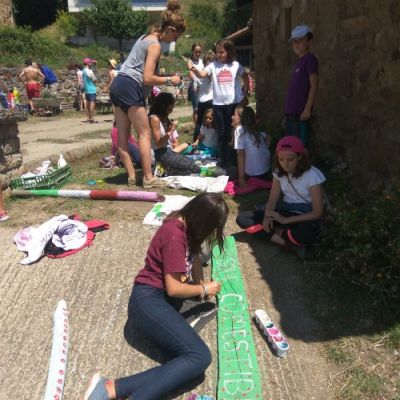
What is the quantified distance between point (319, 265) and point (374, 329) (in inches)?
28.3

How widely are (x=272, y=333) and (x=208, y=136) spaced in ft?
14.9

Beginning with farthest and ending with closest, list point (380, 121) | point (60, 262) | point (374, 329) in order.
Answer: point (380, 121) → point (60, 262) → point (374, 329)

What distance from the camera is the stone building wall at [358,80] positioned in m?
3.71

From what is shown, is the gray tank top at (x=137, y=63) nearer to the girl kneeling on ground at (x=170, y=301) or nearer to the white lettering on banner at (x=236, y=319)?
the girl kneeling on ground at (x=170, y=301)

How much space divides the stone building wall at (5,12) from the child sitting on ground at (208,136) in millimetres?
27089

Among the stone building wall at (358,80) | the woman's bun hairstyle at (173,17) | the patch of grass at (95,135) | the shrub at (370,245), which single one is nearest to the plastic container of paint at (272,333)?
the shrub at (370,245)

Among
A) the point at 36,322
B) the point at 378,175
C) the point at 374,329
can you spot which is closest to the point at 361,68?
the point at 378,175

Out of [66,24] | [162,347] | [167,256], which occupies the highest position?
[66,24]

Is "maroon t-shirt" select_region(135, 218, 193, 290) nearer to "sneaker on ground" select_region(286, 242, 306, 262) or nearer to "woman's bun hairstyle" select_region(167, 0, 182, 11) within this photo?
"sneaker on ground" select_region(286, 242, 306, 262)

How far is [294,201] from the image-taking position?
3590 mm

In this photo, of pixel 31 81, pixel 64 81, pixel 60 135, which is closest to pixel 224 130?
pixel 60 135

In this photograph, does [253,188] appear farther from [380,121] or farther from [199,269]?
[199,269]

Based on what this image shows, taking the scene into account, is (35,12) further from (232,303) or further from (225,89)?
(232,303)

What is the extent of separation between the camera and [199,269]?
2.72 m
